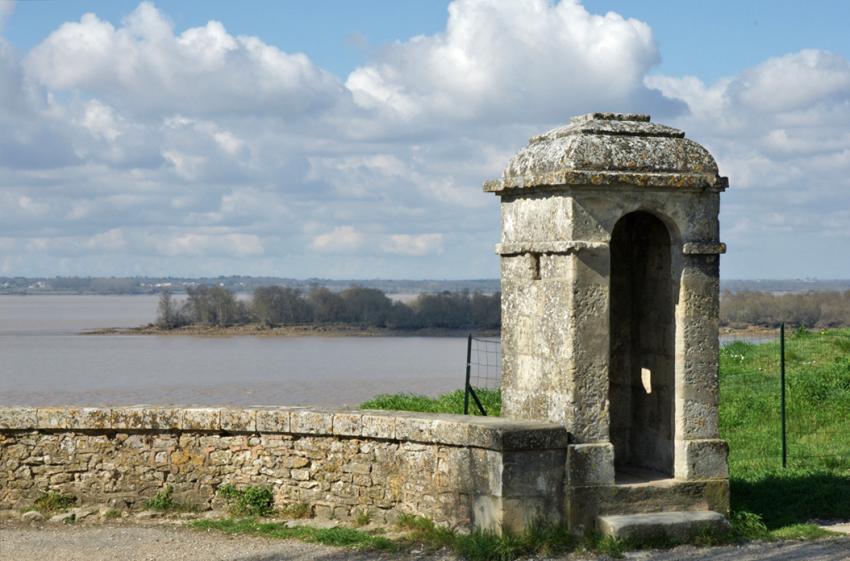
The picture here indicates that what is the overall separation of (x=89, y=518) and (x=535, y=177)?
404 centimetres

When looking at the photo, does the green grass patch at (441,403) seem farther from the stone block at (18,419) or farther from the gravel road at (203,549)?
A: the gravel road at (203,549)

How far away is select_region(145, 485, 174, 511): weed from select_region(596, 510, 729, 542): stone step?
10.2ft

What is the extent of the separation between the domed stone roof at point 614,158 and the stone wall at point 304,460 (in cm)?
163

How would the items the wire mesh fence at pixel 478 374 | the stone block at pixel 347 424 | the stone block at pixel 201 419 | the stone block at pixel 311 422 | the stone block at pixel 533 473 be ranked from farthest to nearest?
1. the wire mesh fence at pixel 478 374
2. the stone block at pixel 201 419
3. the stone block at pixel 311 422
4. the stone block at pixel 347 424
5. the stone block at pixel 533 473

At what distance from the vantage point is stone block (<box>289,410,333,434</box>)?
821 cm

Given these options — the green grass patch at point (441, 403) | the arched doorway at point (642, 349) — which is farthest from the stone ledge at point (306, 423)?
the green grass patch at point (441, 403)

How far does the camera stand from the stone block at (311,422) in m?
8.21

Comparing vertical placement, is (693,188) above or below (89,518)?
above

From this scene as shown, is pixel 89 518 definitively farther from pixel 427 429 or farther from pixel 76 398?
pixel 76 398

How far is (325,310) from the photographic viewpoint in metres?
56.6

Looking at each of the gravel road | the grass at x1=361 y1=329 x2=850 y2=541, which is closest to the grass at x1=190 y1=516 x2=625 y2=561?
the gravel road

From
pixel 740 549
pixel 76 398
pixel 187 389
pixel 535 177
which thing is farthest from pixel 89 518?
pixel 187 389

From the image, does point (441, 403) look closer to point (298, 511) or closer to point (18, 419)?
point (298, 511)

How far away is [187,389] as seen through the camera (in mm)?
27906
